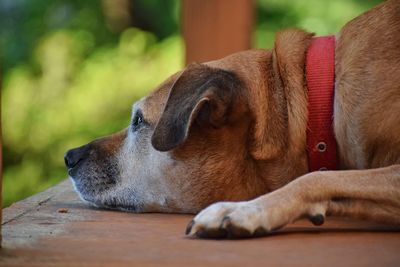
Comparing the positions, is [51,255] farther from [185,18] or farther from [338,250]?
[185,18]

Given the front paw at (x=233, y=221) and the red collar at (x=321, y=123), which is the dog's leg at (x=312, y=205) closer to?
the front paw at (x=233, y=221)

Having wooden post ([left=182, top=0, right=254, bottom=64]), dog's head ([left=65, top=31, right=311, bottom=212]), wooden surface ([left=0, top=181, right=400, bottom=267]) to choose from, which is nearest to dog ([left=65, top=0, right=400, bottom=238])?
dog's head ([left=65, top=31, right=311, bottom=212])

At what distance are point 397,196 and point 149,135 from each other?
1095 mm

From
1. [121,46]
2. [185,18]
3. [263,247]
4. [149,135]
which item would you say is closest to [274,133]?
A: [149,135]

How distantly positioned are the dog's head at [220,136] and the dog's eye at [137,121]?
42mm

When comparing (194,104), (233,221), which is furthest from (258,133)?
(233,221)

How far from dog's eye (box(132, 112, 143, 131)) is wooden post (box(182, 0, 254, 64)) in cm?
113

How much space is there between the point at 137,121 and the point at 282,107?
2.11 ft

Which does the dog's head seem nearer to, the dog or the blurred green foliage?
the dog

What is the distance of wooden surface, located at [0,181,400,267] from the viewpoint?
2.56 metres

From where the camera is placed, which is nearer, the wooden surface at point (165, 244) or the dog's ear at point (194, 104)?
the wooden surface at point (165, 244)

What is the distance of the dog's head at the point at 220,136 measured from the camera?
3.49m

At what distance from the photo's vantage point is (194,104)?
11.2 feet

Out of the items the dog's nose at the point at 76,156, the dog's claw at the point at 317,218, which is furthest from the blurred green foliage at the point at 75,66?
the dog's claw at the point at 317,218
